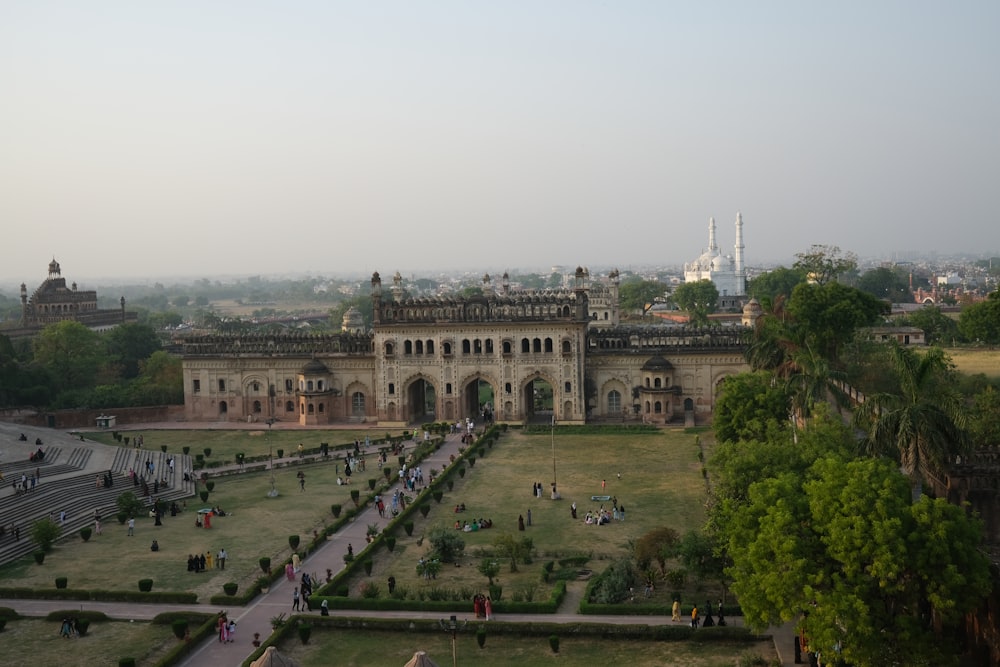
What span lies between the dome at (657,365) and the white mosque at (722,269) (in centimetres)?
9817

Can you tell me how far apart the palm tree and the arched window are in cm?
3448

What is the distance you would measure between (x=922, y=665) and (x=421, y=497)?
23846mm

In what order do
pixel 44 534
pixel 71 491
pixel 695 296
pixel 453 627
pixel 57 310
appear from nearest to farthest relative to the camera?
pixel 453 627, pixel 44 534, pixel 71 491, pixel 57 310, pixel 695 296

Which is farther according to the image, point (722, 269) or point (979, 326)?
point (722, 269)

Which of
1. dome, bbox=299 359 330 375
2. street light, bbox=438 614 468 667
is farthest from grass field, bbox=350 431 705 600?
dome, bbox=299 359 330 375

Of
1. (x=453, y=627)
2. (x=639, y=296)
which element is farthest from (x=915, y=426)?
(x=639, y=296)

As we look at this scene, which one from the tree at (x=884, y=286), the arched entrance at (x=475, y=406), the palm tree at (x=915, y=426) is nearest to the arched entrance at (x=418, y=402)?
the arched entrance at (x=475, y=406)

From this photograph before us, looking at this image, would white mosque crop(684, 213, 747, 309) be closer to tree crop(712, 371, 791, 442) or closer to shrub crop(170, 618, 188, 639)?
tree crop(712, 371, 791, 442)

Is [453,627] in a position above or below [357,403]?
below

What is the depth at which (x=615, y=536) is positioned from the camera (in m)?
36.1

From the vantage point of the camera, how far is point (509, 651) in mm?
26328

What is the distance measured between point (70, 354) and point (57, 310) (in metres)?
26.9

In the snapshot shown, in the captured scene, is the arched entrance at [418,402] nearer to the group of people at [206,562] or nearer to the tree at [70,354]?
the tree at [70,354]

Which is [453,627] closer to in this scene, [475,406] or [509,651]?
[509,651]
